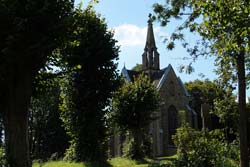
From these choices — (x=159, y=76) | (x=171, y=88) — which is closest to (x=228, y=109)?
(x=171, y=88)

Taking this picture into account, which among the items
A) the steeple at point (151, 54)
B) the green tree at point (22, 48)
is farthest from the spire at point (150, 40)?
the green tree at point (22, 48)

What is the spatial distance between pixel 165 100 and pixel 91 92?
31.5m

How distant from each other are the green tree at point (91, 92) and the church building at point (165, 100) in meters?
27.0

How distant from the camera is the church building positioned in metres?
52.3

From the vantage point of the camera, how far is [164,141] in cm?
5306

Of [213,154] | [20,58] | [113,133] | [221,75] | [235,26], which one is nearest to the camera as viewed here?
[235,26]

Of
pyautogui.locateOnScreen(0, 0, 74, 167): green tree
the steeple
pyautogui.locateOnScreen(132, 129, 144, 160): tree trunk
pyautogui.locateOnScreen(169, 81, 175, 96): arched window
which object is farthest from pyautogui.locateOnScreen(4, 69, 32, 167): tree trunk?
the steeple

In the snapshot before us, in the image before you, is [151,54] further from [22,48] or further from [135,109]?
[22,48]

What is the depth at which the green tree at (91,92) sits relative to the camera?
24.5 meters

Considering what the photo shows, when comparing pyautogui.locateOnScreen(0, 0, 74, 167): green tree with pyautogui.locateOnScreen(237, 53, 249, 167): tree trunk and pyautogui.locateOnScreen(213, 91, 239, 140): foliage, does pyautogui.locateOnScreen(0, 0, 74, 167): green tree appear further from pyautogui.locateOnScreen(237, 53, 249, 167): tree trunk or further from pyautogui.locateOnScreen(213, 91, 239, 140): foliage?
pyautogui.locateOnScreen(213, 91, 239, 140): foliage

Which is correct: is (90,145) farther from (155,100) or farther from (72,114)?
(155,100)

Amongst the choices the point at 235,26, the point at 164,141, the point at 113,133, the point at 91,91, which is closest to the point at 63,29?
the point at 235,26

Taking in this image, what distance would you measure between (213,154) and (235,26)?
7.16 meters

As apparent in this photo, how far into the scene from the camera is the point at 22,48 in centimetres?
1444
